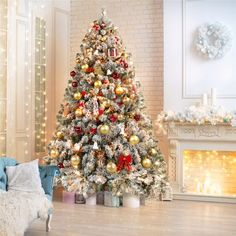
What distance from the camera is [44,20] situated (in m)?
7.40

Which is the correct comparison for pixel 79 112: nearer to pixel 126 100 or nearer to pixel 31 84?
pixel 126 100

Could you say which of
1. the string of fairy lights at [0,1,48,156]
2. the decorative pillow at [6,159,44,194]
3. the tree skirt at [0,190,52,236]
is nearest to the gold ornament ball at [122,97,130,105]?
the decorative pillow at [6,159,44,194]

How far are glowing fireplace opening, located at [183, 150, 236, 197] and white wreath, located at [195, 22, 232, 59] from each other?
58.9 inches

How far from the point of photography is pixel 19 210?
379 centimetres

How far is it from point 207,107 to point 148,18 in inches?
78.8

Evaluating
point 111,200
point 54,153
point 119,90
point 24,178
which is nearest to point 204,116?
point 119,90

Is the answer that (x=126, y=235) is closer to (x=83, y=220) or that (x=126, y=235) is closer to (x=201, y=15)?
(x=83, y=220)

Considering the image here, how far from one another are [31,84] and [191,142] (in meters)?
2.80

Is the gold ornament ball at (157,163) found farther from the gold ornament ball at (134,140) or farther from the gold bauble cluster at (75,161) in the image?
the gold bauble cluster at (75,161)

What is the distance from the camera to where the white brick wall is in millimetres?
7090

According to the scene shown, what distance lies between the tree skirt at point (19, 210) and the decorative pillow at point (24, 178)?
292 mm

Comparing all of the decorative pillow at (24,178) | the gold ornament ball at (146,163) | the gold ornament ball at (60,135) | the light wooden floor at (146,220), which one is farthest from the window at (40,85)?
the decorative pillow at (24,178)

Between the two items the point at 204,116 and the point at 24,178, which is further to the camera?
the point at 204,116

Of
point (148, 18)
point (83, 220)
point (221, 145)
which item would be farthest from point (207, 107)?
point (83, 220)
